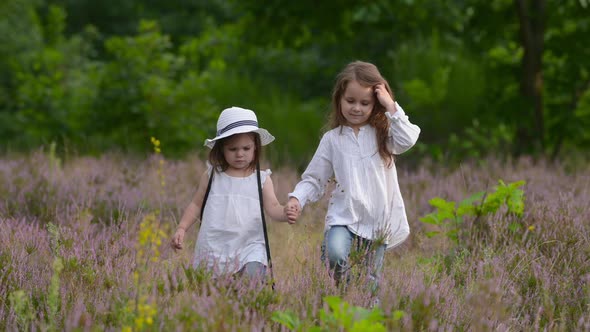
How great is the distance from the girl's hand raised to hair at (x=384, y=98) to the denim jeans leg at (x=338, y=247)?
26.0 inches

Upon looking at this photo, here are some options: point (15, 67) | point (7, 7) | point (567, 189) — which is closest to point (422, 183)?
point (567, 189)

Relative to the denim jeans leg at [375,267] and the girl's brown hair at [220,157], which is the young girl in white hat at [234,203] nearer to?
the girl's brown hair at [220,157]

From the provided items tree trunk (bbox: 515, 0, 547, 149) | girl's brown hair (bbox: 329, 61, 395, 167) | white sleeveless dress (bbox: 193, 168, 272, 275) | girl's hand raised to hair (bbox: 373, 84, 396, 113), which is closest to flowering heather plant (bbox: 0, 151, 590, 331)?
white sleeveless dress (bbox: 193, 168, 272, 275)

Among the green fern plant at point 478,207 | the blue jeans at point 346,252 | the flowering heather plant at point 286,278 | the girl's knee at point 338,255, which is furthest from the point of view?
the green fern plant at point 478,207

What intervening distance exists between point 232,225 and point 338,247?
54 cm

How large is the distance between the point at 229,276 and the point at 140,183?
3407 mm

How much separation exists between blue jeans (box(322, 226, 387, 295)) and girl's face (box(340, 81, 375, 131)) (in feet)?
1.94

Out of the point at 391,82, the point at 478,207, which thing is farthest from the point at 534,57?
the point at 478,207

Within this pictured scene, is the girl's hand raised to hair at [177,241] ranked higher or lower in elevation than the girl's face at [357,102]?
lower

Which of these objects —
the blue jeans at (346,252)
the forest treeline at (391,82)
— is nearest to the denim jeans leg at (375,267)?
the blue jeans at (346,252)

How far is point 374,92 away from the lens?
3.89m

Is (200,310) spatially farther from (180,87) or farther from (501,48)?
(501,48)

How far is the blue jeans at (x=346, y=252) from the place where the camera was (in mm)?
3512

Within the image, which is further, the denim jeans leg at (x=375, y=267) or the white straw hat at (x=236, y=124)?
the white straw hat at (x=236, y=124)
